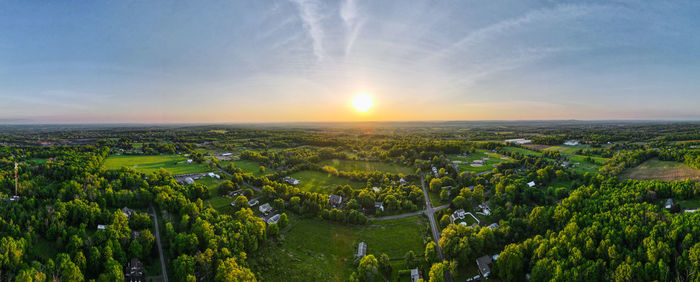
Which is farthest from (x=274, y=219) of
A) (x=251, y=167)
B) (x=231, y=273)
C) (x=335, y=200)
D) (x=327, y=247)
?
(x=251, y=167)

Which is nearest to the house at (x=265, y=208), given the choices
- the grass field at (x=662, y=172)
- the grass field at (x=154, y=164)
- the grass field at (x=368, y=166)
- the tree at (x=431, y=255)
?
the tree at (x=431, y=255)

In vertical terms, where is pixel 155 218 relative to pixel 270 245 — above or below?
above

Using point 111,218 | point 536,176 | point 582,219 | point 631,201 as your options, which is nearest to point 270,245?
point 111,218

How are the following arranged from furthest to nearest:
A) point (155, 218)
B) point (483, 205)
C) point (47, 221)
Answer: point (483, 205) < point (155, 218) < point (47, 221)

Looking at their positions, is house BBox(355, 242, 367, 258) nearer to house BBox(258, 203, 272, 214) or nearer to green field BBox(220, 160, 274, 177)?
house BBox(258, 203, 272, 214)

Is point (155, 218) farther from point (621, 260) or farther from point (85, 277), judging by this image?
point (621, 260)

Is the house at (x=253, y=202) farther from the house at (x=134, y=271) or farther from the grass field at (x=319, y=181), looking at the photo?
the house at (x=134, y=271)

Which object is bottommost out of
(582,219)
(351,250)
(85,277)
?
(351,250)
